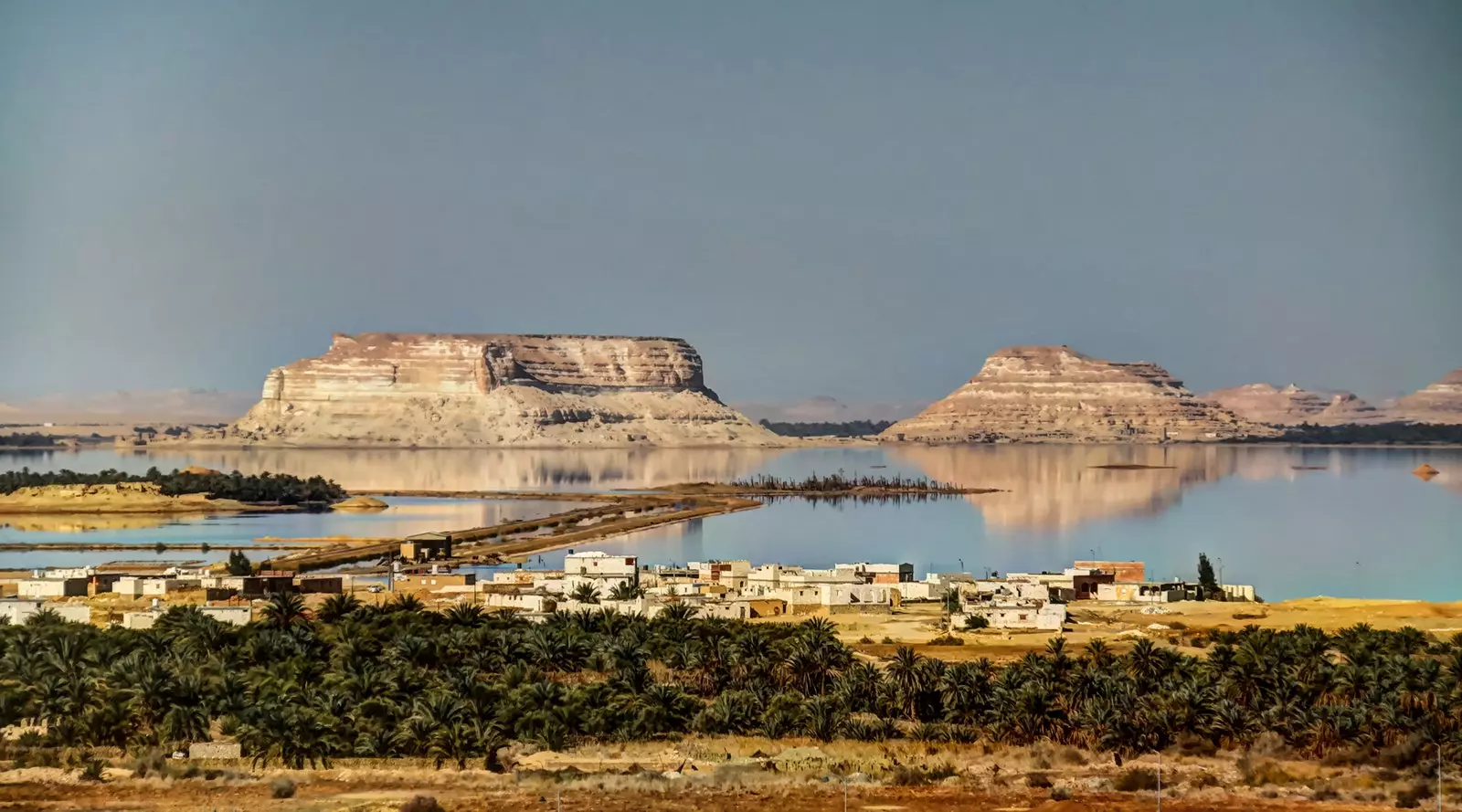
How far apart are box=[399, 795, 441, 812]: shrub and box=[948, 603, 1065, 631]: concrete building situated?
64.2 feet

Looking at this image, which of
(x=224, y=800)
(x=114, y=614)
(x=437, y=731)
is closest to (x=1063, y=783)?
(x=437, y=731)

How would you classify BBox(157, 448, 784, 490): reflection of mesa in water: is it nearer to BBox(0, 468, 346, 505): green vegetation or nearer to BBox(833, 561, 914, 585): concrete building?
BBox(0, 468, 346, 505): green vegetation

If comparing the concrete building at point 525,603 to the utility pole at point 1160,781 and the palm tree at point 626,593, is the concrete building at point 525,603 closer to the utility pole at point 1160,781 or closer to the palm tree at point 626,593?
the palm tree at point 626,593

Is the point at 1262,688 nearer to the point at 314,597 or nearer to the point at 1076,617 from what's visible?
the point at 1076,617

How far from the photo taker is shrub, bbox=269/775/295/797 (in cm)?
2483

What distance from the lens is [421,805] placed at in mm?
23812

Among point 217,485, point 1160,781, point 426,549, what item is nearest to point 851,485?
point 217,485

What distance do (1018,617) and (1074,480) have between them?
101 meters

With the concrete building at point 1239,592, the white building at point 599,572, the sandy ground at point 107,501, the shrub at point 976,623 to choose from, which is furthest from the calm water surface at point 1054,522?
the shrub at point 976,623

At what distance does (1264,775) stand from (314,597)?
2735cm

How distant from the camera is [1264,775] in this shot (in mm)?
25734

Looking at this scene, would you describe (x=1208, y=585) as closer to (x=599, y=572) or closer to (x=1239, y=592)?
(x=1239, y=592)

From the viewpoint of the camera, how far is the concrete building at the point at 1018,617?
4244 cm

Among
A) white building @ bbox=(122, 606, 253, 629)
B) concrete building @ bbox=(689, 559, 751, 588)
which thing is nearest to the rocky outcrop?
concrete building @ bbox=(689, 559, 751, 588)
